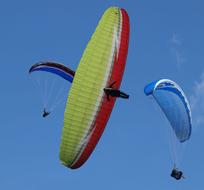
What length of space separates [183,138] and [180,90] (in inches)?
155

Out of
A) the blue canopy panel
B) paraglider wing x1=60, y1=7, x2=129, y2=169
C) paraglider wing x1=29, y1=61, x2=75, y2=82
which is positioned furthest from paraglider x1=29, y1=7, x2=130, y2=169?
paraglider wing x1=29, y1=61, x2=75, y2=82

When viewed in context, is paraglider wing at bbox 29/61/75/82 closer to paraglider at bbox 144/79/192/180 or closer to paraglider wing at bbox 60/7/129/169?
paraglider wing at bbox 60/7/129/169

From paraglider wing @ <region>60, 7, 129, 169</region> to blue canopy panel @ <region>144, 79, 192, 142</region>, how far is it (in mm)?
3337

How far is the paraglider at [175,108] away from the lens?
177ft

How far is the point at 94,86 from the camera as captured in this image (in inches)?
2026

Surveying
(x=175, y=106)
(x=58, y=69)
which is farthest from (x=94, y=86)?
(x=58, y=69)

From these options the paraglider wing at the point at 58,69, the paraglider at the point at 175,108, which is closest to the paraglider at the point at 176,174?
the paraglider at the point at 175,108

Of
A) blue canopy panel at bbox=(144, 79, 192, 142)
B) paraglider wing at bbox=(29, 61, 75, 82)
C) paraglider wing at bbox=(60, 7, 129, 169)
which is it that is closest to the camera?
paraglider wing at bbox=(60, 7, 129, 169)

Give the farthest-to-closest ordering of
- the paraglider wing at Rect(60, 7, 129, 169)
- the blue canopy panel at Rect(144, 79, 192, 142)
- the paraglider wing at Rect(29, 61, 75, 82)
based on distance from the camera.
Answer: the paraglider wing at Rect(29, 61, 75, 82) → the blue canopy panel at Rect(144, 79, 192, 142) → the paraglider wing at Rect(60, 7, 129, 169)

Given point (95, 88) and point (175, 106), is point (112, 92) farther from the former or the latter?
point (175, 106)

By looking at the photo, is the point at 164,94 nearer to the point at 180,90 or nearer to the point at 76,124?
the point at 180,90

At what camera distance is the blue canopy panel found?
53938 millimetres

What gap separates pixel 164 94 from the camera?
54375 millimetres

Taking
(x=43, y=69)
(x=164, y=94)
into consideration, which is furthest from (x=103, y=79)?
(x=43, y=69)
